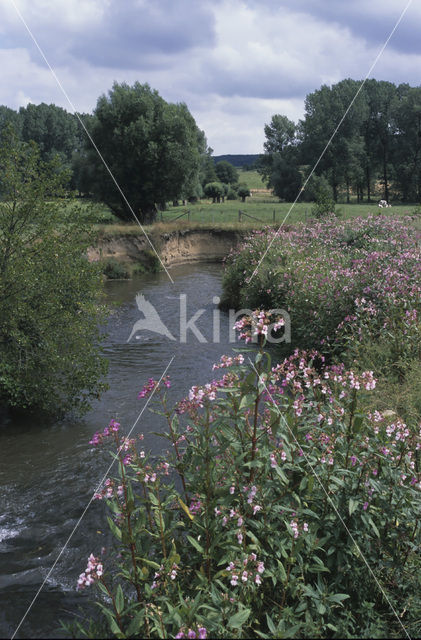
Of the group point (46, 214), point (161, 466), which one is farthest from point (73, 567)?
point (46, 214)

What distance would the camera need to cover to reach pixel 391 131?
190 feet

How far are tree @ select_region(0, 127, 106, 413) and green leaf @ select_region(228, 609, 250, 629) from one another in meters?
6.33

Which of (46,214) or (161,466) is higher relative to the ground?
(46,214)

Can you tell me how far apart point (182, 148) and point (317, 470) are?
31954 millimetres

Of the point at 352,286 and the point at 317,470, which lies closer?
the point at 317,470

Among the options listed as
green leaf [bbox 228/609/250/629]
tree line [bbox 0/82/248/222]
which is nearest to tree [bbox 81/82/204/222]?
tree line [bbox 0/82/248/222]

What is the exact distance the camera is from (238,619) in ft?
9.42

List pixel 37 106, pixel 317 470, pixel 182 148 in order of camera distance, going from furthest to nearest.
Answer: pixel 37 106
pixel 182 148
pixel 317 470

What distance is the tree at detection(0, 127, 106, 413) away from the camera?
28.0 ft

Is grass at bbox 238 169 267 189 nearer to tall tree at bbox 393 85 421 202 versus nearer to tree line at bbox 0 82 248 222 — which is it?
tall tree at bbox 393 85 421 202

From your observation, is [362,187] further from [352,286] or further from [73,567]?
[73,567]

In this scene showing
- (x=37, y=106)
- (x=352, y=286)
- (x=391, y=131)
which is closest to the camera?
(x=352, y=286)

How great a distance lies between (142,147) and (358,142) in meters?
28.9

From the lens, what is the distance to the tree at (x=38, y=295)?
28.0 feet
